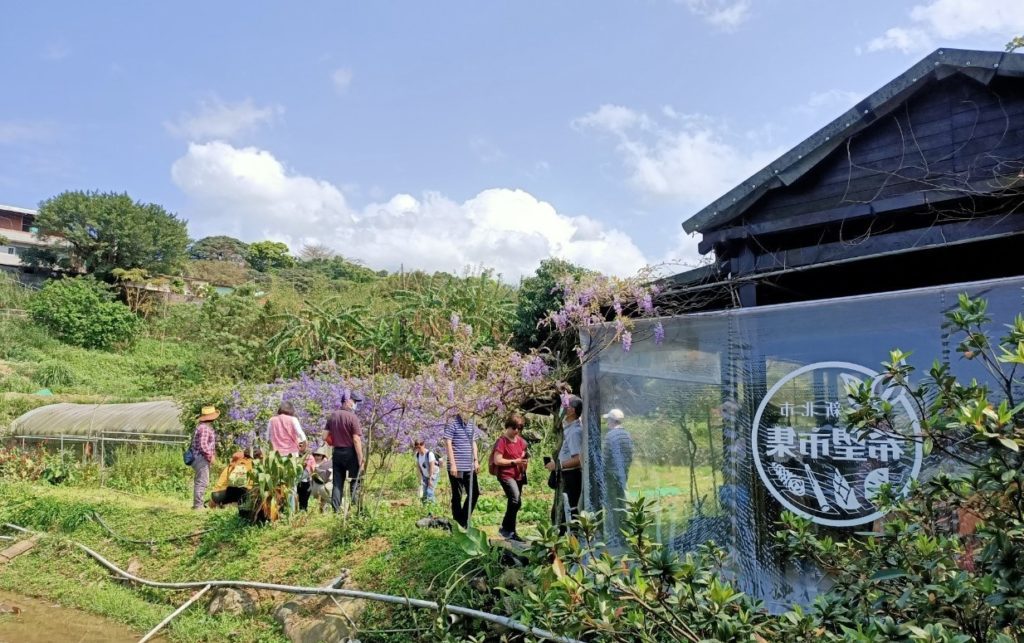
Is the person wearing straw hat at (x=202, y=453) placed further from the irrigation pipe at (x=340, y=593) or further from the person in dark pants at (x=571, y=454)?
the person in dark pants at (x=571, y=454)

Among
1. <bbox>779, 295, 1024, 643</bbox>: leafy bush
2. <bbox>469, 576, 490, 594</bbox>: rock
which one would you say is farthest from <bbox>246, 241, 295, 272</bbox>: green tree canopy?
<bbox>779, 295, 1024, 643</bbox>: leafy bush

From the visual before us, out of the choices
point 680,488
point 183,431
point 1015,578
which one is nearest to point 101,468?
point 183,431

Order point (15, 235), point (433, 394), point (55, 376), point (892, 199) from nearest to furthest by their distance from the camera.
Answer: point (892, 199) → point (433, 394) → point (55, 376) → point (15, 235)

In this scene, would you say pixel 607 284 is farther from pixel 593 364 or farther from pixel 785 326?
pixel 785 326

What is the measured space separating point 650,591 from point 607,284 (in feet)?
12.6

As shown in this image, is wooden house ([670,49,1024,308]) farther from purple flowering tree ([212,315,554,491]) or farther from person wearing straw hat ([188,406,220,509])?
person wearing straw hat ([188,406,220,509])

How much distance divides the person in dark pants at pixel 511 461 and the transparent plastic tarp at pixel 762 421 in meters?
1.44

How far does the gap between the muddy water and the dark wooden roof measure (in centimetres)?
630

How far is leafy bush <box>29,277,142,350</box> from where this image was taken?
29000 mm

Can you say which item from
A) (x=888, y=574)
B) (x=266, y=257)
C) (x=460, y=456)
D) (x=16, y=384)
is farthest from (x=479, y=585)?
(x=266, y=257)

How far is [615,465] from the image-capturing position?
16.6 ft

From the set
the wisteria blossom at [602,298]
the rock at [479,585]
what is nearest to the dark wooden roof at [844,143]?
the wisteria blossom at [602,298]

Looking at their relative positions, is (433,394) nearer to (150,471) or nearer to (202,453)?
(202,453)

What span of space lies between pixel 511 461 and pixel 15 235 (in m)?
44.4
